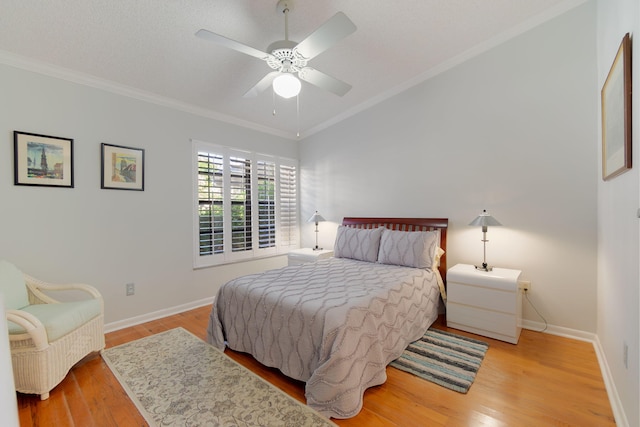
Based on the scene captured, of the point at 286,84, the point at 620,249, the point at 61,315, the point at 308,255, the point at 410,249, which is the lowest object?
the point at 61,315

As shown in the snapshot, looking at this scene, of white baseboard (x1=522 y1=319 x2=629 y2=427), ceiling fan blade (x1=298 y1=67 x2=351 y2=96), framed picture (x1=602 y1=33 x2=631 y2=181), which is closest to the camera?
framed picture (x1=602 y1=33 x2=631 y2=181)

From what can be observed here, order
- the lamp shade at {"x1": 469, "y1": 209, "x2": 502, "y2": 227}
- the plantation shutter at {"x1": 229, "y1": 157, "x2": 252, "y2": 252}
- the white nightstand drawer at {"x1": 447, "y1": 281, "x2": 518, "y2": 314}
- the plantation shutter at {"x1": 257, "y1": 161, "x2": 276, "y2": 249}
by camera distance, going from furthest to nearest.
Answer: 1. the plantation shutter at {"x1": 257, "y1": 161, "x2": 276, "y2": 249}
2. the plantation shutter at {"x1": 229, "y1": 157, "x2": 252, "y2": 252}
3. the lamp shade at {"x1": 469, "y1": 209, "x2": 502, "y2": 227}
4. the white nightstand drawer at {"x1": 447, "y1": 281, "x2": 518, "y2": 314}

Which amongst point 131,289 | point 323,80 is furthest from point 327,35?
point 131,289

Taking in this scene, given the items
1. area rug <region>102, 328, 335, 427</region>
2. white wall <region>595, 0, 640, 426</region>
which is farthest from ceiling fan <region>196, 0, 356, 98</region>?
Result: area rug <region>102, 328, 335, 427</region>

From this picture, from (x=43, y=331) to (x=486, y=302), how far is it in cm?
364

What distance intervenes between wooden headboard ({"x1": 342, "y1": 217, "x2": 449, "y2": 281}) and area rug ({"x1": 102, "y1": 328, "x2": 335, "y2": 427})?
241 cm

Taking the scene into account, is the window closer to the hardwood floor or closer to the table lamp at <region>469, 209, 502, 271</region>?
the hardwood floor

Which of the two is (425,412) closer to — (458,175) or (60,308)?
(458,175)

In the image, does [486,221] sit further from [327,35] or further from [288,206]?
[288,206]

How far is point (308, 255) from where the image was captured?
4273 mm

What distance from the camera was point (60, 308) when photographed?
2318mm

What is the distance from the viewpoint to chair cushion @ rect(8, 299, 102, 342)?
205 cm

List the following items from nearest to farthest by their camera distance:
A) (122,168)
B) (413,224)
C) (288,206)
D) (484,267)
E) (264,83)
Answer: (264,83)
(484,267)
(122,168)
(413,224)
(288,206)

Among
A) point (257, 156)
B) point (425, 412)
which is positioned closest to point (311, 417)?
point (425, 412)
